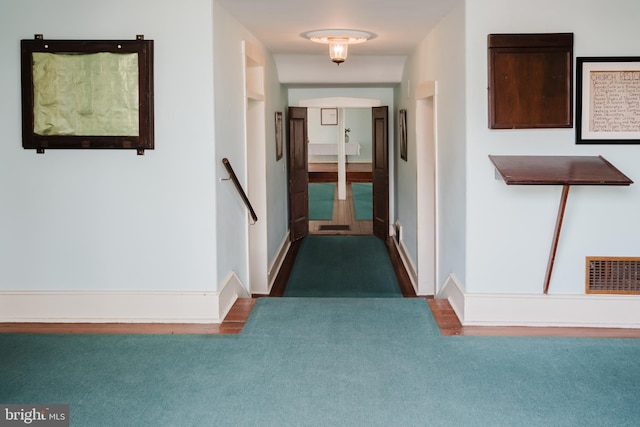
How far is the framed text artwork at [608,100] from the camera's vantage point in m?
4.29

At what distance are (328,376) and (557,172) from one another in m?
1.75

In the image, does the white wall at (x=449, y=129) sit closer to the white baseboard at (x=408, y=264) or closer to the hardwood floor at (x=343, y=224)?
the white baseboard at (x=408, y=264)

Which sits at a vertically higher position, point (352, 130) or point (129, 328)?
point (352, 130)

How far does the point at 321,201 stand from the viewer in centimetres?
1416

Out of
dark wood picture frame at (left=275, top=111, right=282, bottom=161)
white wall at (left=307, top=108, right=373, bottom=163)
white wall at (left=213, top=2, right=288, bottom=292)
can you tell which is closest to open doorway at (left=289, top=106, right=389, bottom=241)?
dark wood picture frame at (left=275, top=111, right=282, bottom=161)

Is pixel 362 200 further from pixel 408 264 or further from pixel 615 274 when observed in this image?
pixel 615 274

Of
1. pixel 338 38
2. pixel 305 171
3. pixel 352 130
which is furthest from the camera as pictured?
pixel 352 130

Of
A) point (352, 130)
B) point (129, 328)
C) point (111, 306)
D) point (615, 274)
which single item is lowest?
point (129, 328)

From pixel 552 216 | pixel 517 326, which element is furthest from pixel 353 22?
pixel 517 326

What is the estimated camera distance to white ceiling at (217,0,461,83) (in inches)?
183

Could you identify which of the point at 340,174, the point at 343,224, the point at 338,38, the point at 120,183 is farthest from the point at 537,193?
the point at 340,174

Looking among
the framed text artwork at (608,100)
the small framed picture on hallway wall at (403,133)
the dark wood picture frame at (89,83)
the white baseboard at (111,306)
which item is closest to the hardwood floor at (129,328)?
the white baseboard at (111,306)

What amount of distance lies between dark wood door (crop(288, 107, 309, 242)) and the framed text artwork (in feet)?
19.1

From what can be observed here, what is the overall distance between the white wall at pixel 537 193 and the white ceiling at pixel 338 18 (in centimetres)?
52
